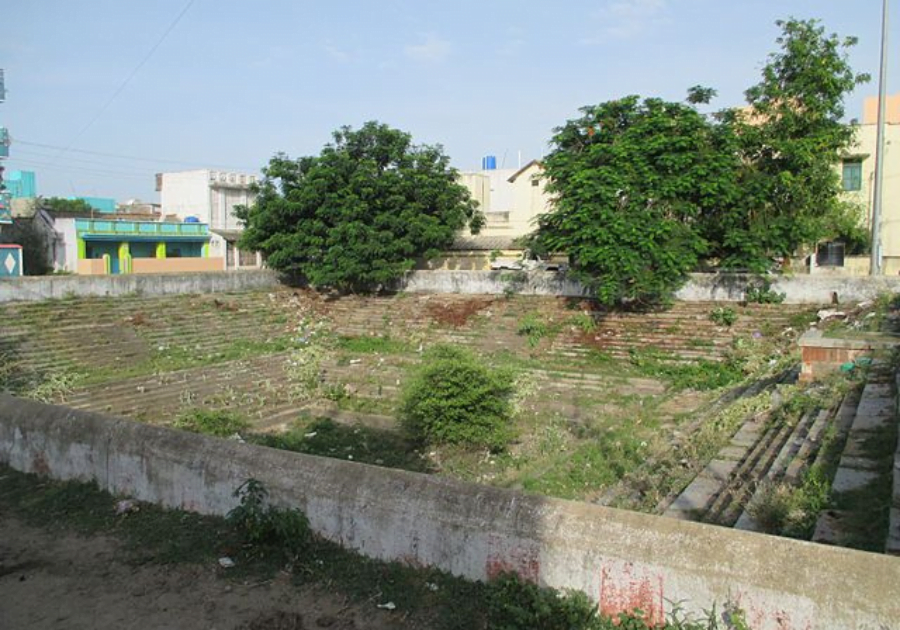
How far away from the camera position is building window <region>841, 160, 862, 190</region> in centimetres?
2170

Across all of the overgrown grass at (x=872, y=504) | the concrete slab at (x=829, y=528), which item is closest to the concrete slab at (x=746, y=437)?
the overgrown grass at (x=872, y=504)

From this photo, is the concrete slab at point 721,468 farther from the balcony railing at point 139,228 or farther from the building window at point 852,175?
the balcony railing at point 139,228

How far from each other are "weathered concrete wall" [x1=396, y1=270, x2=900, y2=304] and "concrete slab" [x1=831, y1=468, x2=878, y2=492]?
12.4 metres

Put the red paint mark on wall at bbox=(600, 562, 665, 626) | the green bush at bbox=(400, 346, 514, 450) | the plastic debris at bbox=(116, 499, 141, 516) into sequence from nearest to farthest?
the red paint mark on wall at bbox=(600, 562, 665, 626), the plastic debris at bbox=(116, 499, 141, 516), the green bush at bbox=(400, 346, 514, 450)

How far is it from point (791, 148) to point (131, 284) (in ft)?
57.4

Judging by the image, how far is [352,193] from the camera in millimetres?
20891

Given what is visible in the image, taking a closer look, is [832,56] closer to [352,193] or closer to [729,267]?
[729,267]

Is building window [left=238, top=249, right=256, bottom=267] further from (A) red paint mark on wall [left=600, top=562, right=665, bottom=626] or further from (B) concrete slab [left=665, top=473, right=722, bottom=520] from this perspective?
(A) red paint mark on wall [left=600, top=562, right=665, bottom=626]

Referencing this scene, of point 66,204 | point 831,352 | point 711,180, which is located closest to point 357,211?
point 711,180

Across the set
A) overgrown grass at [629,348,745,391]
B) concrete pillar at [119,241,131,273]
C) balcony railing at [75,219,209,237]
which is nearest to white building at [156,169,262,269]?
balcony railing at [75,219,209,237]

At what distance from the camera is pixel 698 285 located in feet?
56.8

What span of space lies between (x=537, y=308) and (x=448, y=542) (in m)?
15.8

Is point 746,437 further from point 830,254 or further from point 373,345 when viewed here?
point 830,254

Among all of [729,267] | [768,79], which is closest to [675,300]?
[729,267]
